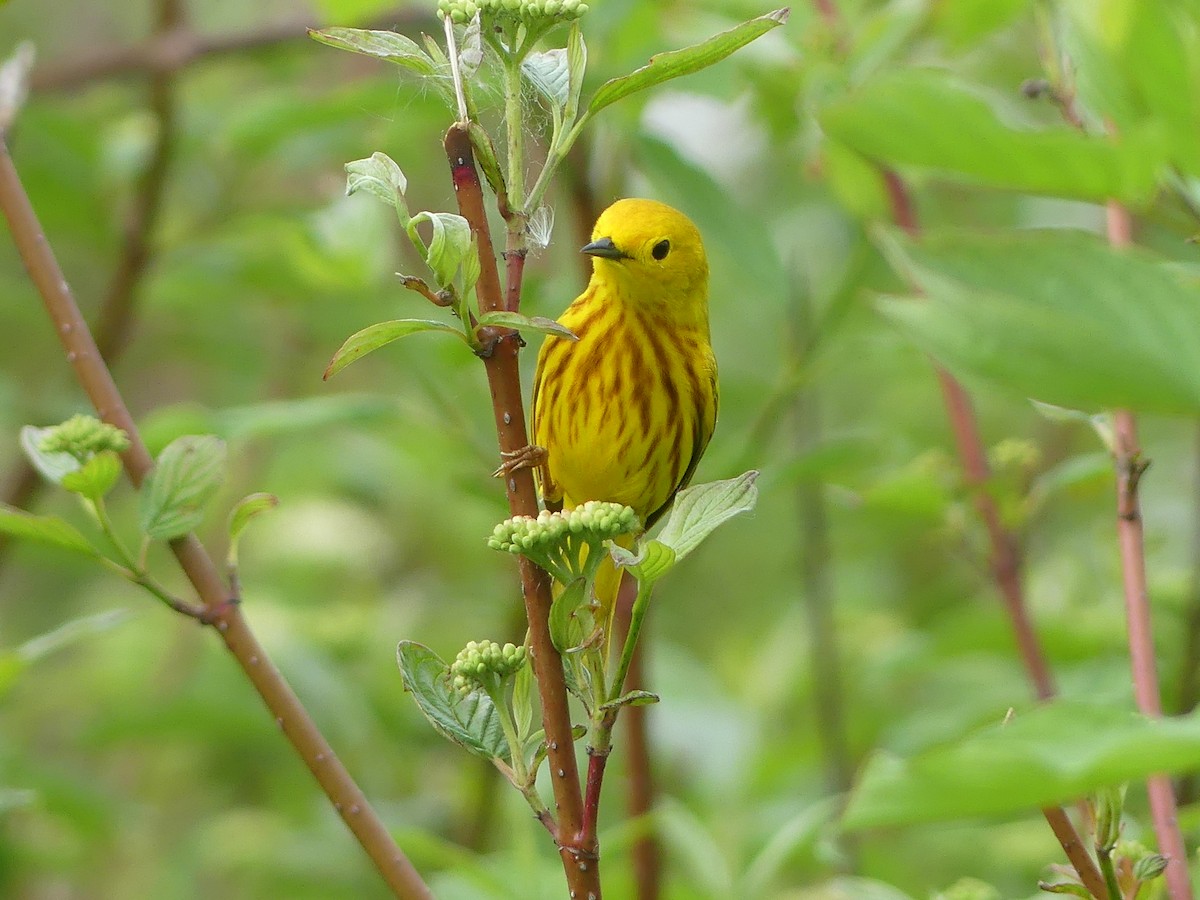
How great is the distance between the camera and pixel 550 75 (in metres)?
1.15

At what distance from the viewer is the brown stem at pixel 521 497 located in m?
1.00

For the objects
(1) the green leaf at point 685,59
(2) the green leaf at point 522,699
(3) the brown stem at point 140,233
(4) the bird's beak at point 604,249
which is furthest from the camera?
(3) the brown stem at point 140,233

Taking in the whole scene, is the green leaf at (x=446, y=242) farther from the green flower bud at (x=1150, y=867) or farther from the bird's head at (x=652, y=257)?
the bird's head at (x=652, y=257)

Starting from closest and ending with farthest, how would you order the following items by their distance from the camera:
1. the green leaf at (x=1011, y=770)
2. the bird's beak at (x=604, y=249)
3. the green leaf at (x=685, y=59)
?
the green leaf at (x=1011, y=770)
the green leaf at (x=685, y=59)
the bird's beak at (x=604, y=249)

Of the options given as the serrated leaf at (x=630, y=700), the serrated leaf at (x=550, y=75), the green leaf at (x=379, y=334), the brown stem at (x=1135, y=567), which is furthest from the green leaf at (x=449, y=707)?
the brown stem at (x=1135, y=567)

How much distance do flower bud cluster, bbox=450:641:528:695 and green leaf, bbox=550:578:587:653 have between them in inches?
2.8

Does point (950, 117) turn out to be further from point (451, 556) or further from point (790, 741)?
point (451, 556)

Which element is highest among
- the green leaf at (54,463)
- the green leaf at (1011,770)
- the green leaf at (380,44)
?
the green leaf at (380,44)

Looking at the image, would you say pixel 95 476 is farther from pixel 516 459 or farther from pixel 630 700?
pixel 630 700

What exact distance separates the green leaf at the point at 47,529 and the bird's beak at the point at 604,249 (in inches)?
45.3

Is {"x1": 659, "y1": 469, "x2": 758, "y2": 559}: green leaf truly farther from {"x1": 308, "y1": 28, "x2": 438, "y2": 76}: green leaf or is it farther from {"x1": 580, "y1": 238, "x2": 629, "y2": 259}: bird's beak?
{"x1": 580, "y1": 238, "x2": 629, "y2": 259}: bird's beak

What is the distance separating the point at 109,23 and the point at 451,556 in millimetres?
3457

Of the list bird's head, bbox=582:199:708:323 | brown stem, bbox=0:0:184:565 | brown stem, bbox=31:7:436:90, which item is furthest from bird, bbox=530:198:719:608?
brown stem, bbox=0:0:184:565

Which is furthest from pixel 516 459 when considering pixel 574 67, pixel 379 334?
pixel 574 67
